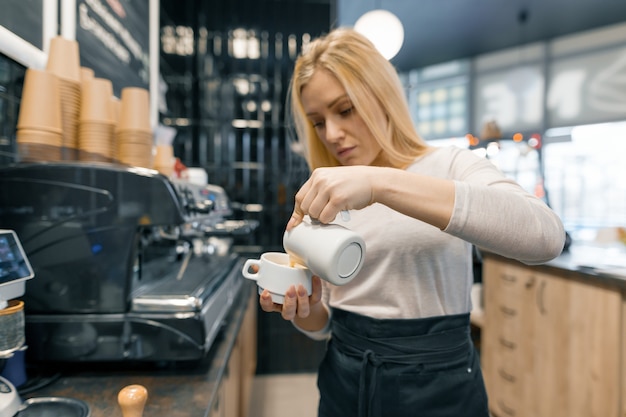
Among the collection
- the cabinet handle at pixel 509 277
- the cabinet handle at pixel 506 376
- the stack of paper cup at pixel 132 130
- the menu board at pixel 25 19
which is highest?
the menu board at pixel 25 19

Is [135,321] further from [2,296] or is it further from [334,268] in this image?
[334,268]

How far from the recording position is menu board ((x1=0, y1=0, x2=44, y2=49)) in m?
1.04

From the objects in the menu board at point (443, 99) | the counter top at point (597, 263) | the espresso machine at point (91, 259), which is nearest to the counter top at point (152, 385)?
the espresso machine at point (91, 259)

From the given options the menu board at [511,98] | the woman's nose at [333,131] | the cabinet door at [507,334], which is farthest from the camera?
the menu board at [511,98]

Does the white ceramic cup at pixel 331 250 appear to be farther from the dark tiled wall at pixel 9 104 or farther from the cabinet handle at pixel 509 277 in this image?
the cabinet handle at pixel 509 277

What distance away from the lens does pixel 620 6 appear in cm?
386

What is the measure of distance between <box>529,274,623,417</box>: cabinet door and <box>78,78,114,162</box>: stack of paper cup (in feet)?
6.34

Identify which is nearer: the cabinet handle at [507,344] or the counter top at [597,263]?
the counter top at [597,263]

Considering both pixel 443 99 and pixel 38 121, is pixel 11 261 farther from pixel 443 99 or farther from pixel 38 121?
pixel 443 99

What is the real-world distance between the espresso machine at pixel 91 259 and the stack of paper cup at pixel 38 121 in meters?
0.14

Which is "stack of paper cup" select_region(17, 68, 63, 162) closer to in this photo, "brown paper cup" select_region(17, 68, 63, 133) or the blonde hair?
"brown paper cup" select_region(17, 68, 63, 133)

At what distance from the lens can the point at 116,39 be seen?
1.76 meters

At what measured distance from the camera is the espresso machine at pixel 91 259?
89 cm

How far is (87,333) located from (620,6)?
4.90 meters
